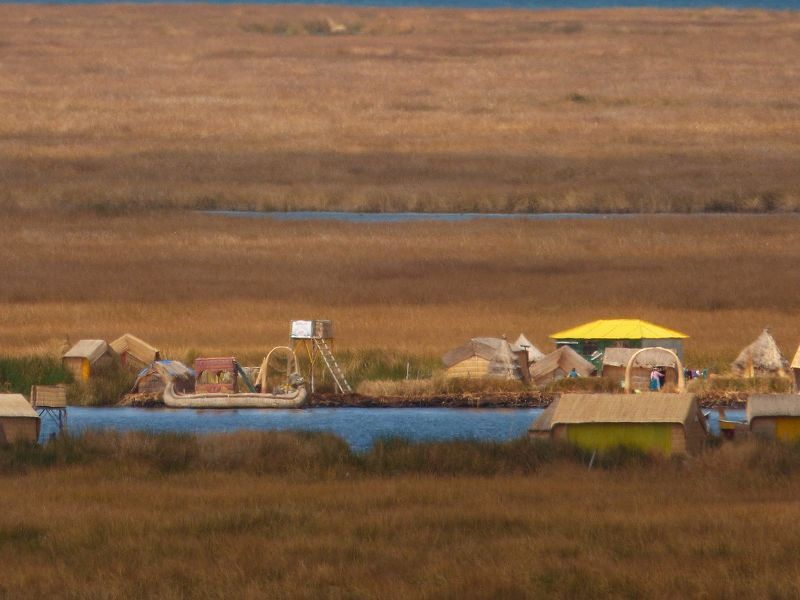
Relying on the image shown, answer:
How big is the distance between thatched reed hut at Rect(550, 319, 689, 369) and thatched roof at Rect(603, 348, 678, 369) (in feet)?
5.18

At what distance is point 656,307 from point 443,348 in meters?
9.34

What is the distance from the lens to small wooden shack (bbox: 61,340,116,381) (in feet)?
132

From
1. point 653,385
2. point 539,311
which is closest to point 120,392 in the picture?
point 653,385

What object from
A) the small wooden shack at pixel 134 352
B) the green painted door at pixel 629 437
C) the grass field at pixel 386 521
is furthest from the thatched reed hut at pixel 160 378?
the green painted door at pixel 629 437

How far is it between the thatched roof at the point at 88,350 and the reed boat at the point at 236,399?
2.53 m

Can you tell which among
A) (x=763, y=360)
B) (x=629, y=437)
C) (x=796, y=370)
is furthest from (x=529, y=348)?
(x=629, y=437)

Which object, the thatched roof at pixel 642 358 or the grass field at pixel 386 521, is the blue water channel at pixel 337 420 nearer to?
the thatched roof at pixel 642 358

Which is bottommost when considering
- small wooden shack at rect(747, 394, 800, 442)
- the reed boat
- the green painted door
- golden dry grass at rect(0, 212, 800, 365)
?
the green painted door

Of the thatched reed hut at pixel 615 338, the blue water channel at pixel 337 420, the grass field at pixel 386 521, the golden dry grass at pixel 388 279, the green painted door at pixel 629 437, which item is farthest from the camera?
the golden dry grass at pixel 388 279

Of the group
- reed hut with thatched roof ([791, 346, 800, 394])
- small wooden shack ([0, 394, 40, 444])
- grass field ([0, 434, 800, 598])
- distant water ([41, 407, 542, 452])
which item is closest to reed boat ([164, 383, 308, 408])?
distant water ([41, 407, 542, 452])

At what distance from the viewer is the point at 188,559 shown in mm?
18594

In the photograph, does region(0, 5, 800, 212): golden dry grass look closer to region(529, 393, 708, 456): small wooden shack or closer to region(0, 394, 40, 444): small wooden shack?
A: region(0, 394, 40, 444): small wooden shack

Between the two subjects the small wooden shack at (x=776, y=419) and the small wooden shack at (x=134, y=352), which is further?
the small wooden shack at (x=134, y=352)

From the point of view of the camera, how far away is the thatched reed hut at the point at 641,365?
1474 inches
